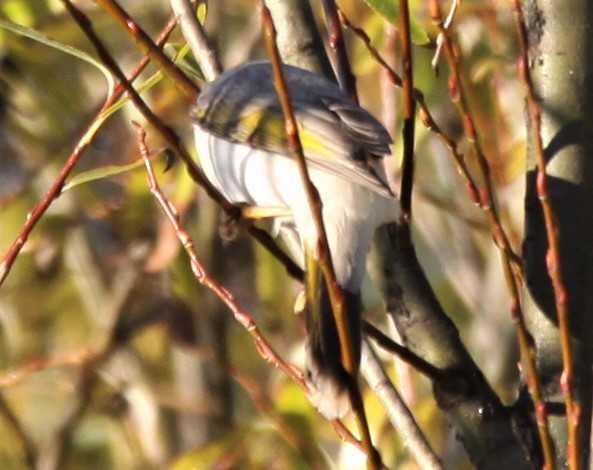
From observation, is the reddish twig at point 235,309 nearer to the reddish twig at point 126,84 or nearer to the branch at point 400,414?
the branch at point 400,414

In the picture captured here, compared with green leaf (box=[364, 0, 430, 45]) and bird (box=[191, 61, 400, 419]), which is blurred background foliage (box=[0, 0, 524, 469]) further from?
green leaf (box=[364, 0, 430, 45])

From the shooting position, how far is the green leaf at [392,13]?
208cm

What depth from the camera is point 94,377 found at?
4105 mm

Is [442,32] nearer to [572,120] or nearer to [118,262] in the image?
[572,120]

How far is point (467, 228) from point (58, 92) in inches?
56.8

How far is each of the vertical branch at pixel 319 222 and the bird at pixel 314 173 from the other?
213 mm

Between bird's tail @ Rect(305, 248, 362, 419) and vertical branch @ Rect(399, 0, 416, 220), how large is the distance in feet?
0.59

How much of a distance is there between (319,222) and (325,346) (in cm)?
42

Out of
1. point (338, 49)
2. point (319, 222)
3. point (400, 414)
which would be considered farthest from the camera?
point (338, 49)

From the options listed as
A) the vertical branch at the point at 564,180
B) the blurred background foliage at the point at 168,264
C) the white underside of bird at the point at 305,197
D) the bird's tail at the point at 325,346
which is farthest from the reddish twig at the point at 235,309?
the blurred background foliage at the point at 168,264

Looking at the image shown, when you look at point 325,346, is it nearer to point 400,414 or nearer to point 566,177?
point 400,414

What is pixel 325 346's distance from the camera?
72.3 inches

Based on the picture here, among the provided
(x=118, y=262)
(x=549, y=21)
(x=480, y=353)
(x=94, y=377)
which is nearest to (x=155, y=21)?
(x=118, y=262)

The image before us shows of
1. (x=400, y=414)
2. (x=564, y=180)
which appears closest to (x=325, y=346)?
(x=400, y=414)
